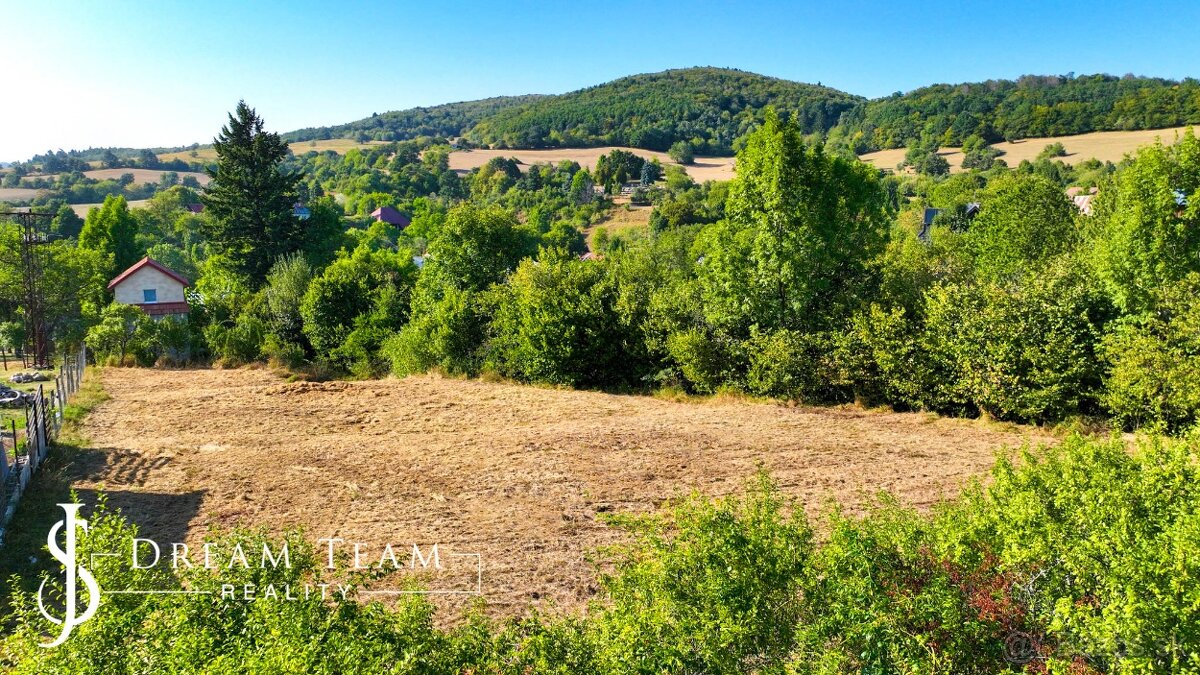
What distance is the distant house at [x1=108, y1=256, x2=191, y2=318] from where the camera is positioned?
30172 mm

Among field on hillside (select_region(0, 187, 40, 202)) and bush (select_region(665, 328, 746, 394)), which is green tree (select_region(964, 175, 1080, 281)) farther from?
field on hillside (select_region(0, 187, 40, 202))

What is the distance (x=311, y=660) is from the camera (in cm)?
407

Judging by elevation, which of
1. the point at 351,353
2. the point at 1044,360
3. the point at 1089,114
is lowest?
the point at 351,353

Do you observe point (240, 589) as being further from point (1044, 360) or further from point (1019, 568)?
point (1044, 360)

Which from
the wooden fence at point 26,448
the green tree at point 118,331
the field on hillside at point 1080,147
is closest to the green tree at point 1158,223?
the wooden fence at point 26,448

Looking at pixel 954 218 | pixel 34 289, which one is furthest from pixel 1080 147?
pixel 34 289

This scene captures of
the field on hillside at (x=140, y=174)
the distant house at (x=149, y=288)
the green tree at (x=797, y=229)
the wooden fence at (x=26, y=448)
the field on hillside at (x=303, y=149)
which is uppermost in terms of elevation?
the field on hillside at (x=303, y=149)

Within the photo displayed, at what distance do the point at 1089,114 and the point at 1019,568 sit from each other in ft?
348

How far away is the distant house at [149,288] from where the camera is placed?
1188 inches

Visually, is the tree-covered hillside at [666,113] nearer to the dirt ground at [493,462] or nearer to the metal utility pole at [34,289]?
the metal utility pole at [34,289]

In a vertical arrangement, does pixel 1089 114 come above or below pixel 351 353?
above

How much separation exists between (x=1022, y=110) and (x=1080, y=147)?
1558 cm

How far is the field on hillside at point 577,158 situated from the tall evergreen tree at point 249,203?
206ft

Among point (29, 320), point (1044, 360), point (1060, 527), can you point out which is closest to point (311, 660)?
point (1060, 527)
